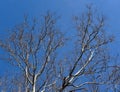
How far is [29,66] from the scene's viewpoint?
1493cm

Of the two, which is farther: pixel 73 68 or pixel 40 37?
pixel 40 37

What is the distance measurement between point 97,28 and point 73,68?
2.77 meters

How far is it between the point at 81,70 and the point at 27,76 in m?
2.71

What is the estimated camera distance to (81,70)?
14.1 meters

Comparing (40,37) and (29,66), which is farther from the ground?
(40,37)

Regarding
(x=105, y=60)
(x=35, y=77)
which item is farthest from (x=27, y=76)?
(x=105, y=60)

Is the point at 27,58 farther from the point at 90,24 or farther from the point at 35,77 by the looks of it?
the point at 90,24

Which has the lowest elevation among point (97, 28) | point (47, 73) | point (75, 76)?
point (75, 76)

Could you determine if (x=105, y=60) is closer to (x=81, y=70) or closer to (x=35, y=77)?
(x=81, y=70)

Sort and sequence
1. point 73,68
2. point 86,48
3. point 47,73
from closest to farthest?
point 73,68
point 86,48
point 47,73

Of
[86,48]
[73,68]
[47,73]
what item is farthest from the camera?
[47,73]

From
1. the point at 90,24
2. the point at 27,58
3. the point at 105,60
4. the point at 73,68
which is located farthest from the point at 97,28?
the point at 27,58

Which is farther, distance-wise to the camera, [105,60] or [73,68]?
[105,60]

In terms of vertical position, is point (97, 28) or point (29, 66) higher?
point (97, 28)
